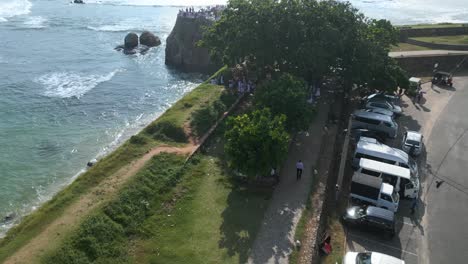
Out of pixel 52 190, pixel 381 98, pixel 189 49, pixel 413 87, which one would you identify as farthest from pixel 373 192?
pixel 189 49

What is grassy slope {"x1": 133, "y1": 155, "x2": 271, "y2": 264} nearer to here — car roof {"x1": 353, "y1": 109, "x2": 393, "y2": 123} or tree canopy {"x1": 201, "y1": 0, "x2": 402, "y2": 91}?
car roof {"x1": 353, "y1": 109, "x2": 393, "y2": 123}

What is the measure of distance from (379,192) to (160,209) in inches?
443

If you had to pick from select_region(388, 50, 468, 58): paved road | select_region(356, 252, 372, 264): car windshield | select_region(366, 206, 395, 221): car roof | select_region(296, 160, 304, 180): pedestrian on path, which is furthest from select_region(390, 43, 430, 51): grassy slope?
select_region(356, 252, 372, 264): car windshield

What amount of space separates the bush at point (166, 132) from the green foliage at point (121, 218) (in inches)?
127

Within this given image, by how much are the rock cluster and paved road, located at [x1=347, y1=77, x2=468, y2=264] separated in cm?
3917

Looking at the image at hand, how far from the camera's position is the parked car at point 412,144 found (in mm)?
27406

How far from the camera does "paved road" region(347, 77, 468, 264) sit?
1966 cm

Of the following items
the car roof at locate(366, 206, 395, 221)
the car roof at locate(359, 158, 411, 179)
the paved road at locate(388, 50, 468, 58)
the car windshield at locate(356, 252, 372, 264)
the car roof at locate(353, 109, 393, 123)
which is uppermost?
the paved road at locate(388, 50, 468, 58)

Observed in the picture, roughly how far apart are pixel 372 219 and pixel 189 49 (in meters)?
39.0

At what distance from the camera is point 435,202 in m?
23.2

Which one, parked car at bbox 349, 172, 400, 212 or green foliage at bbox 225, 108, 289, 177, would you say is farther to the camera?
parked car at bbox 349, 172, 400, 212

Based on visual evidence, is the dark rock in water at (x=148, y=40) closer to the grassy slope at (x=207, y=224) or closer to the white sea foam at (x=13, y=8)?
the white sea foam at (x=13, y=8)

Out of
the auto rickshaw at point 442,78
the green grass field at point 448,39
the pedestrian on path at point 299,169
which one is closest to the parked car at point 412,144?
the pedestrian on path at point 299,169

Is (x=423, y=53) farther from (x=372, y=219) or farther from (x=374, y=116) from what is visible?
(x=372, y=219)
